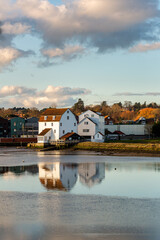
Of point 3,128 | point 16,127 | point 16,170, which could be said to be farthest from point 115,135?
point 16,170

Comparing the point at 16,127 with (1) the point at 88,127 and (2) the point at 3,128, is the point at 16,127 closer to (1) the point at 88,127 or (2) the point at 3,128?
(2) the point at 3,128

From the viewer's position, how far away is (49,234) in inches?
604

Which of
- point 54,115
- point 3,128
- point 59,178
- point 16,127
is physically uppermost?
point 54,115

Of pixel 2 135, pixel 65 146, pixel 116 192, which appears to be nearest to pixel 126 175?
pixel 116 192

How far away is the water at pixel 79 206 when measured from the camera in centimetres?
1569

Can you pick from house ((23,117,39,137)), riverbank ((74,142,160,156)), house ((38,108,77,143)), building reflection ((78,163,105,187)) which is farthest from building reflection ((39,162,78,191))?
house ((23,117,39,137))

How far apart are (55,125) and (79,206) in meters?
63.5

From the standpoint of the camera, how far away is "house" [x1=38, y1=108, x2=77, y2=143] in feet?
270

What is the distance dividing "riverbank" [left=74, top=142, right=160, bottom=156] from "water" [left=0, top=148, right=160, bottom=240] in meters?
27.2

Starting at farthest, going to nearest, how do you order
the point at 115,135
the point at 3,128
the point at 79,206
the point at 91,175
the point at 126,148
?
the point at 3,128 < the point at 115,135 < the point at 126,148 < the point at 91,175 < the point at 79,206

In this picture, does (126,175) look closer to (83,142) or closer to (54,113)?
(83,142)

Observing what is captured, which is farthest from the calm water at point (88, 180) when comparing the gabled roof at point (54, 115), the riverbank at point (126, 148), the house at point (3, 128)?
the house at point (3, 128)

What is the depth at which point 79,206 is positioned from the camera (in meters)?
20.3

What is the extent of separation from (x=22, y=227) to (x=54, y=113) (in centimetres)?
6941
